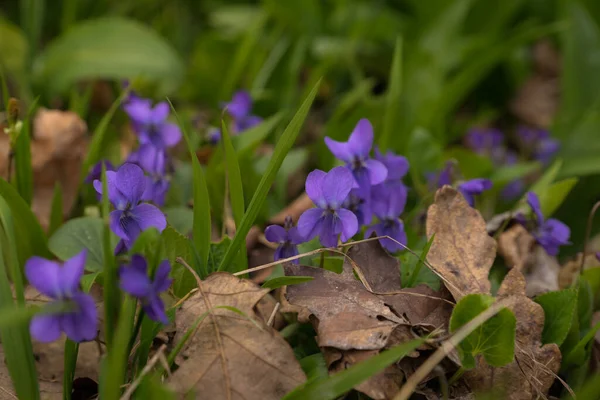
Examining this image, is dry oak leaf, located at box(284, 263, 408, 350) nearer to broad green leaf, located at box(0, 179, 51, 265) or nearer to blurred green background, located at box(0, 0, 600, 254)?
broad green leaf, located at box(0, 179, 51, 265)

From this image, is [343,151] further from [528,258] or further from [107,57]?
[107,57]

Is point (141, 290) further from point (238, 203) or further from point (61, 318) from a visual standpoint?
point (238, 203)

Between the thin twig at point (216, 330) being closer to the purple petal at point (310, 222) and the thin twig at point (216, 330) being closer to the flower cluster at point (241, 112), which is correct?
the purple petal at point (310, 222)

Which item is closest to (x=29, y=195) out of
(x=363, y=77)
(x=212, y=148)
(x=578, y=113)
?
(x=212, y=148)

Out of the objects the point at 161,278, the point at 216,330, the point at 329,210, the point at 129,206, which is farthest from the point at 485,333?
the point at 129,206

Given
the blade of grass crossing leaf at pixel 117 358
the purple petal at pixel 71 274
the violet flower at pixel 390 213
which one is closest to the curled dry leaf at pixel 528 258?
the violet flower at pixel 390 213
